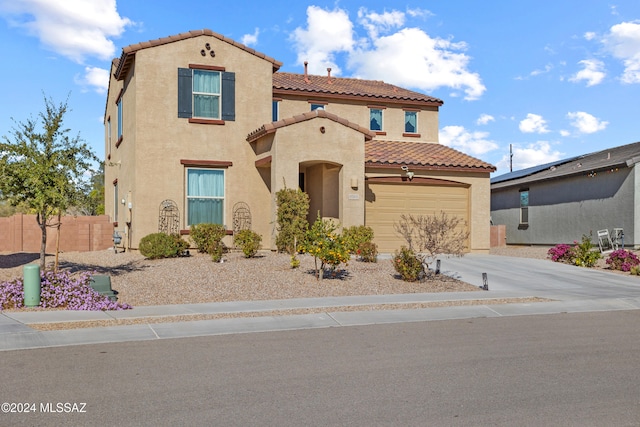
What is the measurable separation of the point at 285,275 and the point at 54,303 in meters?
5.38

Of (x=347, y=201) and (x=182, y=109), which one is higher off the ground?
(x=182, y=109)

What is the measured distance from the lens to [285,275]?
15109 millimetres

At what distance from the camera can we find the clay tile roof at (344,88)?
2425 centimetres

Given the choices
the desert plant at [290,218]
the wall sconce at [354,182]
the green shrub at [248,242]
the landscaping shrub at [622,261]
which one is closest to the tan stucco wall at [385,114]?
the wall sconce at [354,182]

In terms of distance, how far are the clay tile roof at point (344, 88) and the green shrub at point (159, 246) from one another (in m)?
8.13

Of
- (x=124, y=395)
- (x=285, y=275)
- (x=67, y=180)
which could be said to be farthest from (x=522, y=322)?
(x=67, y=180)

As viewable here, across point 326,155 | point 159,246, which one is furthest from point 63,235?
point 326,155

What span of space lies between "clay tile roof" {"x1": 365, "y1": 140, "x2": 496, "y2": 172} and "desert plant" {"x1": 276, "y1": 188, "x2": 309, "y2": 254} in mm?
3684

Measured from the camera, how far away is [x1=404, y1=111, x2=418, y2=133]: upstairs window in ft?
84.7

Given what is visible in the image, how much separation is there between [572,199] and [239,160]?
1498 centimetres

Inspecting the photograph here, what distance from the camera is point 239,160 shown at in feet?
67.4

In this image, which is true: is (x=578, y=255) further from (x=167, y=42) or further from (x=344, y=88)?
(x=167, y=42)

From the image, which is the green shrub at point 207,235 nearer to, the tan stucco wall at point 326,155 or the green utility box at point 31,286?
the tan stucco wall at point 326,155

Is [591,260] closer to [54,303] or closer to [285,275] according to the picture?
[285,275]
